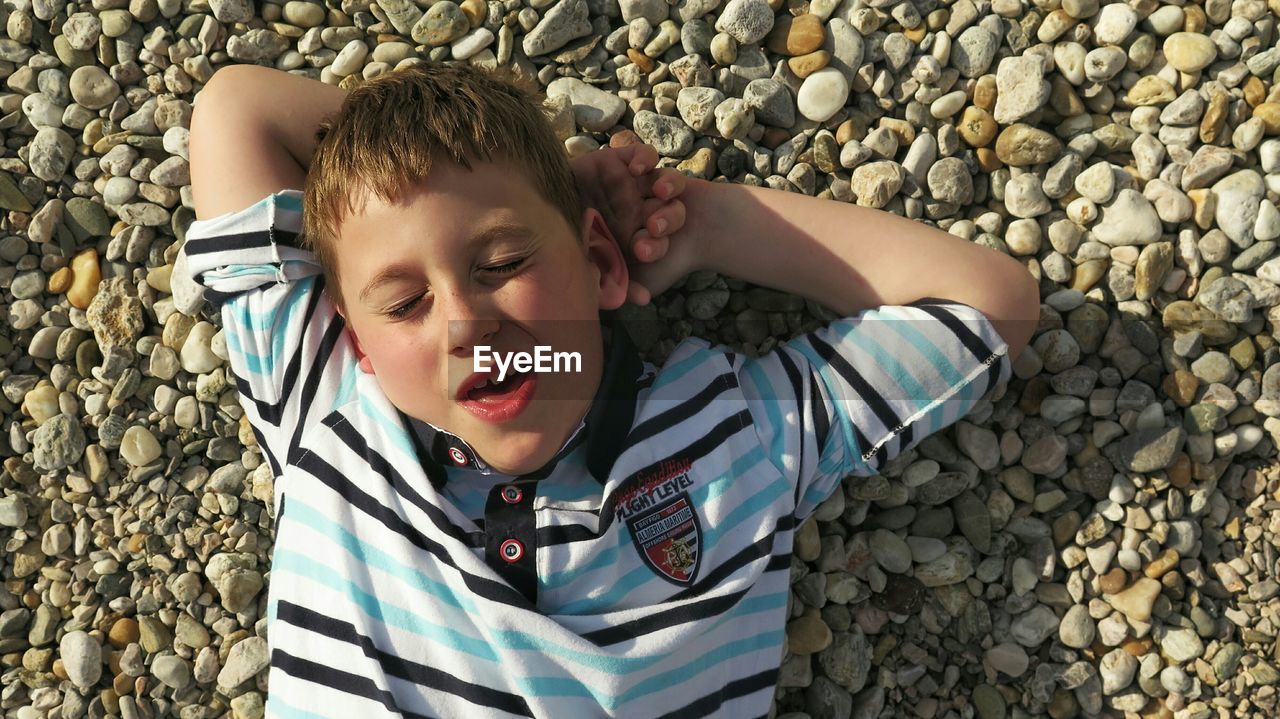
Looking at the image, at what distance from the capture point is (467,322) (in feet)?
5.88

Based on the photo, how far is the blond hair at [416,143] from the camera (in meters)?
1.87

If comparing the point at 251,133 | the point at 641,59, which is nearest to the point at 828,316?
the point at 641,59

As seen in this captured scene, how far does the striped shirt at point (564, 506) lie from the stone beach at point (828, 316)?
32cm

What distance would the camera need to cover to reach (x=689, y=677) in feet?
6.72

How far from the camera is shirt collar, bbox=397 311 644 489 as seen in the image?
201cm

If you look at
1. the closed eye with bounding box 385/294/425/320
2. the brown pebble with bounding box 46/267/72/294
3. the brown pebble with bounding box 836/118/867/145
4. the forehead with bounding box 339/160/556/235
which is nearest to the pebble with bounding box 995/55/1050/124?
the brown pebble with bounding box 836/118/867/145

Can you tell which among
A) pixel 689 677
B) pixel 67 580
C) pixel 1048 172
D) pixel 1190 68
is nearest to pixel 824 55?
pixel 1048 172

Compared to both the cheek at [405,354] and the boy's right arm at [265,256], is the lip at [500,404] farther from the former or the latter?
the boy's right arm at [265,256]

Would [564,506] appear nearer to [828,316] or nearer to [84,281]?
[828,316]

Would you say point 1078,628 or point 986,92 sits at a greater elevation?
point 986,92

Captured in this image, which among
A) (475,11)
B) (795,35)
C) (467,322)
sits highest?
(475,11)

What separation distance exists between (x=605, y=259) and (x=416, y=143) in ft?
1.57

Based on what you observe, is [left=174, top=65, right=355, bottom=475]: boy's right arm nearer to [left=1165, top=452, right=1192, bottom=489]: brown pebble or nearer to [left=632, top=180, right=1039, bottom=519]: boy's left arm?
[left=632, top=180, right=1039, bottom=519]: boy's left arm

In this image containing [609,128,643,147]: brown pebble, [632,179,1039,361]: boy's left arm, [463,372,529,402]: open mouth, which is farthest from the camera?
[609,128,643,147]: brown pebble
